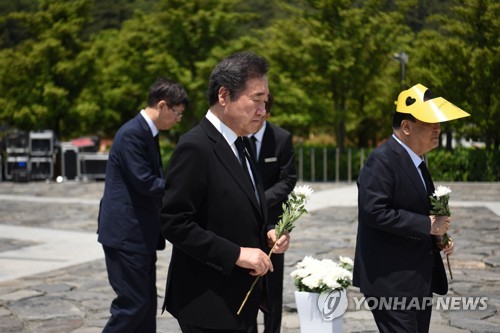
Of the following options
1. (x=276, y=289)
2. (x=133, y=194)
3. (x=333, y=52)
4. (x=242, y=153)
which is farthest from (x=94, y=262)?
(x=333, y=52)

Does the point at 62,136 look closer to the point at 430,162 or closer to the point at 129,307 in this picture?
the point at 430,162

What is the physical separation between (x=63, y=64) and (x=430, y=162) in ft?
60.9

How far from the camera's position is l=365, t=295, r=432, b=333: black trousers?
12.8 ft

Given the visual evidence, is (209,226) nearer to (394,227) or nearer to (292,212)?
(292,212)

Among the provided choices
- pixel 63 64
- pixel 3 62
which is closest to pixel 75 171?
pixel 63 64

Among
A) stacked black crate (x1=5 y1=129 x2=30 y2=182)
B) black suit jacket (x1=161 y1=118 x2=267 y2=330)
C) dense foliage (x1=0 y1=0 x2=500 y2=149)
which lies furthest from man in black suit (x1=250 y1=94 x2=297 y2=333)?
stacked black crate (x1=5 y1=129 x2=30 y2=182)

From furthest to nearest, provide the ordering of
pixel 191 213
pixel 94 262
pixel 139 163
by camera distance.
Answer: pixel 94 262
pixel 139 163
pixel 191 213

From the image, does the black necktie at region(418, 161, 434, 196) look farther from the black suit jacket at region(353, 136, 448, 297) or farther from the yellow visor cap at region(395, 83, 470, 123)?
the yellow visor cap at region(395, 83, 470, 123)

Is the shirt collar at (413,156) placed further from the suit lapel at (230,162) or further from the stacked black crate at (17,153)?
the stacked black crate at (17,153)

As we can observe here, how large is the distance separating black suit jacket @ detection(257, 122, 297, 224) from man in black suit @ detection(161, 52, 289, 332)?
2.29 metres

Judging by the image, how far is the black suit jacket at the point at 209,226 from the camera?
10.7 ft

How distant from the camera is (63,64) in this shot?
34.6 meters

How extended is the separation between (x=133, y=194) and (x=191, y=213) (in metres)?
1.84

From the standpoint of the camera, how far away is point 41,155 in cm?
2830
